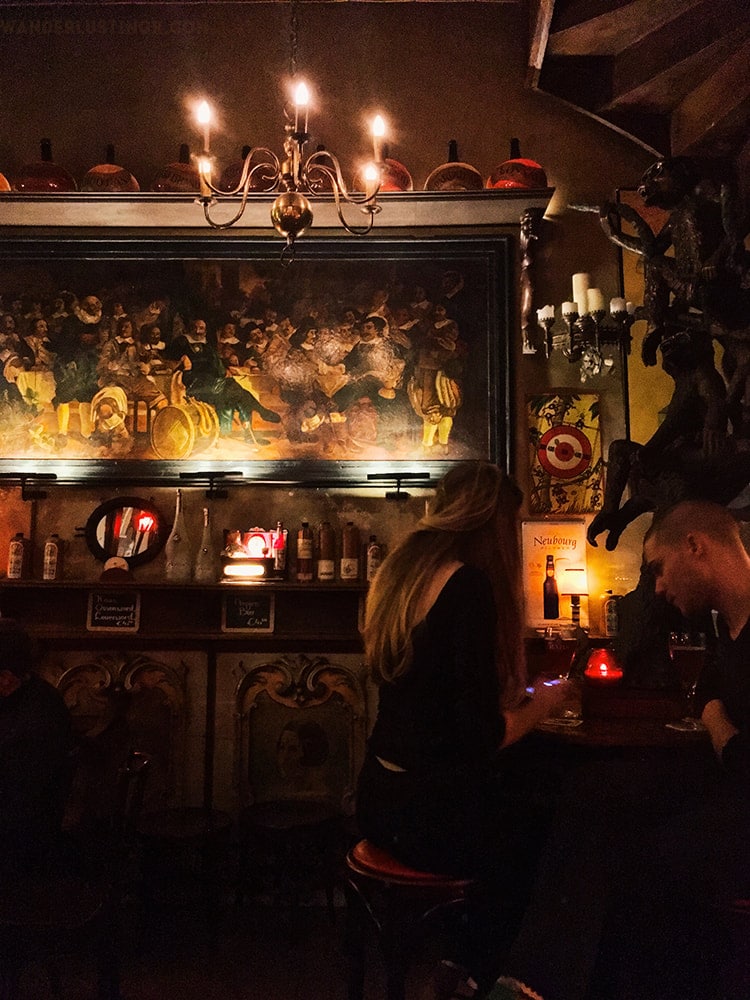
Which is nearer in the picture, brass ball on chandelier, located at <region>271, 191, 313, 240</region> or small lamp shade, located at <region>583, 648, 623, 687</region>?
small lamp shade, located at <region>583, 648, 623, 687</region>

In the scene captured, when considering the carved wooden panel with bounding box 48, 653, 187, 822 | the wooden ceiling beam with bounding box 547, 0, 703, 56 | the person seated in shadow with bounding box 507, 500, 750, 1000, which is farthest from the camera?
the carved wooden panel with bounding box 48, 653, 187, 822

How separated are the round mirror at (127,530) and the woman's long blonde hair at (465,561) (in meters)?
2.64

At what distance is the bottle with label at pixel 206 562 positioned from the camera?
4.35m

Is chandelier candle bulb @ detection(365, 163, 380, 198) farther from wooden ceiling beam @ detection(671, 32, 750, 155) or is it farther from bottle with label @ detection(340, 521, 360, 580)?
wooden ceiling beam @ detection(671, 32, 750, 155)

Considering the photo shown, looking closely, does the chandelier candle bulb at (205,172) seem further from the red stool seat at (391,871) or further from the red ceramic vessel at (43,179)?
the red stool seat at (391,871)

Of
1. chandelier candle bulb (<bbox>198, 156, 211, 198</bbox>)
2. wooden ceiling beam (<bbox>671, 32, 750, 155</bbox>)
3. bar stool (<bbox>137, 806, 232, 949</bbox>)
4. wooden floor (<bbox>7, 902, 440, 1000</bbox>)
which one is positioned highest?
wooden ceiling beam (<bbox>671, 32, 750, 155</bbox>)

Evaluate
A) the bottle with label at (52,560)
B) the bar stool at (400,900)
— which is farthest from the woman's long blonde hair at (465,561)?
the bottle with label at (52,560)

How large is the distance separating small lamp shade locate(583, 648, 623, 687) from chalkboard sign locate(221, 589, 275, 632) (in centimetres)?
227

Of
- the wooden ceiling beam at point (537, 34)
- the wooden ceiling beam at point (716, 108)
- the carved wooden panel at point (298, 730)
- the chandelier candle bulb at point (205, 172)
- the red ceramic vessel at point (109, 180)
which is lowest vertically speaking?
the carved wooden panel at point (298, 730)

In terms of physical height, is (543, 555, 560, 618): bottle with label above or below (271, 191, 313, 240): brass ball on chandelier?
below

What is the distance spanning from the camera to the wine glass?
2.34 meters

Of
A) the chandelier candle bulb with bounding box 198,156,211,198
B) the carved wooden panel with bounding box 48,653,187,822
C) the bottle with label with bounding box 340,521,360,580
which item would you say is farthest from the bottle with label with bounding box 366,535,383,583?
the chandelier candle bulb with bounding box 198,156,211,198

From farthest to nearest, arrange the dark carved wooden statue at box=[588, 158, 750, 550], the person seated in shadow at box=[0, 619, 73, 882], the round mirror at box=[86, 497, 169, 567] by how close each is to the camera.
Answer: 1. the round mirror at box=[86, 497, 169, 567]
2. the dark carved wooden statue at box=[588, 158, 750, 550]
3. the person seated in shadow at box=[0, 619, 73, 882]

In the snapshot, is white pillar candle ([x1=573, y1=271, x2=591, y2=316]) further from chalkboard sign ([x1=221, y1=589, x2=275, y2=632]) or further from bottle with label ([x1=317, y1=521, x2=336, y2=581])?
chalkboard sign ([x1=221, y1=589, x2=275, y2=632])
